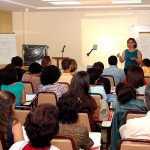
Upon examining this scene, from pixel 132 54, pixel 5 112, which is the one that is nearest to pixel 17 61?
pixel 132 54

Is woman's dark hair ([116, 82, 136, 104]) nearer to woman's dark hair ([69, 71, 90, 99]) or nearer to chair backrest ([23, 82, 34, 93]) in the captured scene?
woman's dark hair ([69, 71, 90, 99])

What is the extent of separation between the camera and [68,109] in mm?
2691

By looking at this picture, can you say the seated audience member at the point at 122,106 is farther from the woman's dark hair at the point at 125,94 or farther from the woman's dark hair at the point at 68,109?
the woman's dark hair at the point at 68,109

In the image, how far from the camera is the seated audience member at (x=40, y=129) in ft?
6.36

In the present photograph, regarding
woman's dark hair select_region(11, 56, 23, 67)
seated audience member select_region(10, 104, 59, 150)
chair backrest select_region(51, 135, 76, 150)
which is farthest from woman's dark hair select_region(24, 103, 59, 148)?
woman's dark hair select_region(11, 56, 23, 67)

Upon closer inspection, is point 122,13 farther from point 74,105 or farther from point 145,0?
point 74,105

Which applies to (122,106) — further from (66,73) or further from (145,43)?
(145,43)

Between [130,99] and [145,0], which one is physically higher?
[145,0]

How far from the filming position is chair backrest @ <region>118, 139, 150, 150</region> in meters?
2.29

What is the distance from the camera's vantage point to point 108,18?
10.6 metres

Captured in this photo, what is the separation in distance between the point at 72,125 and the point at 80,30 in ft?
27.9

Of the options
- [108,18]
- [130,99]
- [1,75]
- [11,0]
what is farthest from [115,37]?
[130,99]

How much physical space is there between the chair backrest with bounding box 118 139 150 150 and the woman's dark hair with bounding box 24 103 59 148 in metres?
0.61

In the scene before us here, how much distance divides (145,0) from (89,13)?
3.28 meters
